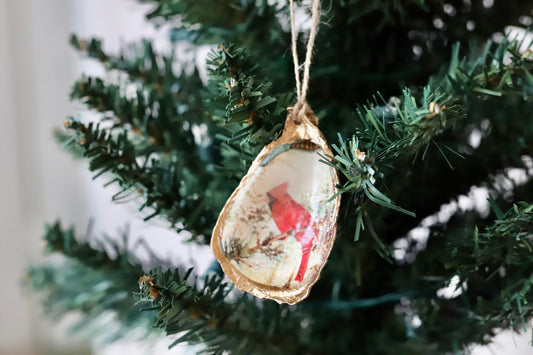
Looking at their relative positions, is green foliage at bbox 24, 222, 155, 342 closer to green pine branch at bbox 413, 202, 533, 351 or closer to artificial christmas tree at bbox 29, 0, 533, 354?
artificial christmas tree at bbox 29, 0, 533, 354

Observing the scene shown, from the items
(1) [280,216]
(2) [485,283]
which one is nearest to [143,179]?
(1) [280,216]

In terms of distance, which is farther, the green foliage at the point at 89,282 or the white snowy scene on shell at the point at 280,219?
the green foliage at the point at 89,282

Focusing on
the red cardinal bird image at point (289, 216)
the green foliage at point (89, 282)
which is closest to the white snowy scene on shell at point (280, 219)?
the red cardinal bird image at point (289, 216)

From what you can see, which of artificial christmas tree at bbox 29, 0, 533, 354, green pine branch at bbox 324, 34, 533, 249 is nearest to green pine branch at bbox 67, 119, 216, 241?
artificial christmas tree at bbox 29, 0, 533, 354

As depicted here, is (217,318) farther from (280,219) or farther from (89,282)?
(89,282)

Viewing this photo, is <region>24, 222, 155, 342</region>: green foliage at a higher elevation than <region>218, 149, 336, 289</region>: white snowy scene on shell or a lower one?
lower

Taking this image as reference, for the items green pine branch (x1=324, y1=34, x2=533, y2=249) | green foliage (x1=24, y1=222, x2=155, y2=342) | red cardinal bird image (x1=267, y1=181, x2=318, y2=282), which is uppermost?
green pine branch (x1=324, y1=34, x2=533, y2=249)

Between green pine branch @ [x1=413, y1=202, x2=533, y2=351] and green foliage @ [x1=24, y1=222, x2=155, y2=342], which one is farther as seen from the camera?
green foliage @ [x1=24, y1=222, x2=155, y2=342]

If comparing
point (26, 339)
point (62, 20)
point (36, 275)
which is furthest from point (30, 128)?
point (36, 275)

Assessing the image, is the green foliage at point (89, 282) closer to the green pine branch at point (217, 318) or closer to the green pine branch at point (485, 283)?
the green pine branch at point (217, 318)
